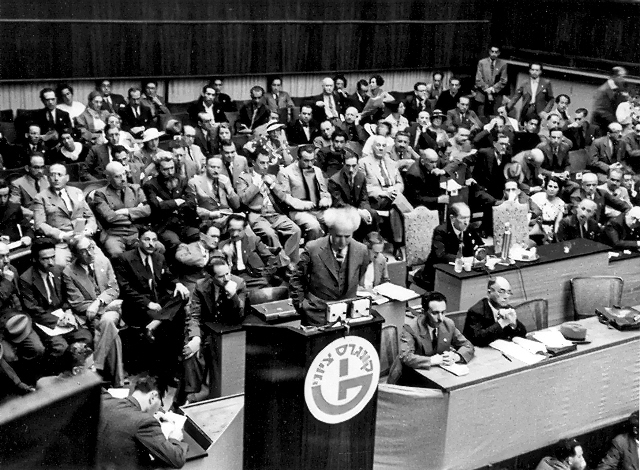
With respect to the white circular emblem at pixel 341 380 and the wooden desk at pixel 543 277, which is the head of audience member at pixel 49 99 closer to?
the wooden desk at pixel 543 277

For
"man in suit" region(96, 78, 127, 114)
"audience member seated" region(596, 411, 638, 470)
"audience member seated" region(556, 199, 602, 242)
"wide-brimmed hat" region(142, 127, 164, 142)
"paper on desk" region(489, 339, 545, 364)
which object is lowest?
"audience member seated" region(596, 411, 638, 470)

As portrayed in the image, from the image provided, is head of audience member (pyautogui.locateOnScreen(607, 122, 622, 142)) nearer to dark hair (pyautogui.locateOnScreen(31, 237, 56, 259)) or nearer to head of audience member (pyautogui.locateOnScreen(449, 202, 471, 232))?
head of audience member (pyautogui.locateOnScreen(449, 202, 471, 232))

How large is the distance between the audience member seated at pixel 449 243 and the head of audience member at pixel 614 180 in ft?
5.61

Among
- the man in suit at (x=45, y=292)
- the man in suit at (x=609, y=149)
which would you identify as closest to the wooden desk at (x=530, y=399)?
the man in suit at (x=45, y=292)

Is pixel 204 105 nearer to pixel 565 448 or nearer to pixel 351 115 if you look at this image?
Result: pixel 351 115

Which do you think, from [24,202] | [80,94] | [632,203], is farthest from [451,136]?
[24,202]

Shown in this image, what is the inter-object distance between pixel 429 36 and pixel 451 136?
258 cm

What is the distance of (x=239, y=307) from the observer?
193 inches

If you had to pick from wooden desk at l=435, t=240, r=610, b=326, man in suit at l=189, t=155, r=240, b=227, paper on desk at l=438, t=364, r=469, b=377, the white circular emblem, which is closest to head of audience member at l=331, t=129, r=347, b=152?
man in suit at l=189, t=155, r=240, b=227

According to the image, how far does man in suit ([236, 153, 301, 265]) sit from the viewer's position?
20.9 feet

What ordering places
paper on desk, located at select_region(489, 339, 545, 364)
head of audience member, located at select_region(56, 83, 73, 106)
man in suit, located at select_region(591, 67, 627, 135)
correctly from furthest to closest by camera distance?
man in suit, located at select_region(591, 67, 627, 135)
head of audience member, located at select_region(56, 83, 73, 106)
paper on desk, located at select_region(489, 339, 545, 364)

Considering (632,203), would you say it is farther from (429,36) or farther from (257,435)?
(257,435)

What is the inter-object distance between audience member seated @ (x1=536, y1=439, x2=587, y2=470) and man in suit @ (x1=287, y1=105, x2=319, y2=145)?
414cm

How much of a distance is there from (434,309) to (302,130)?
3.75 metres
